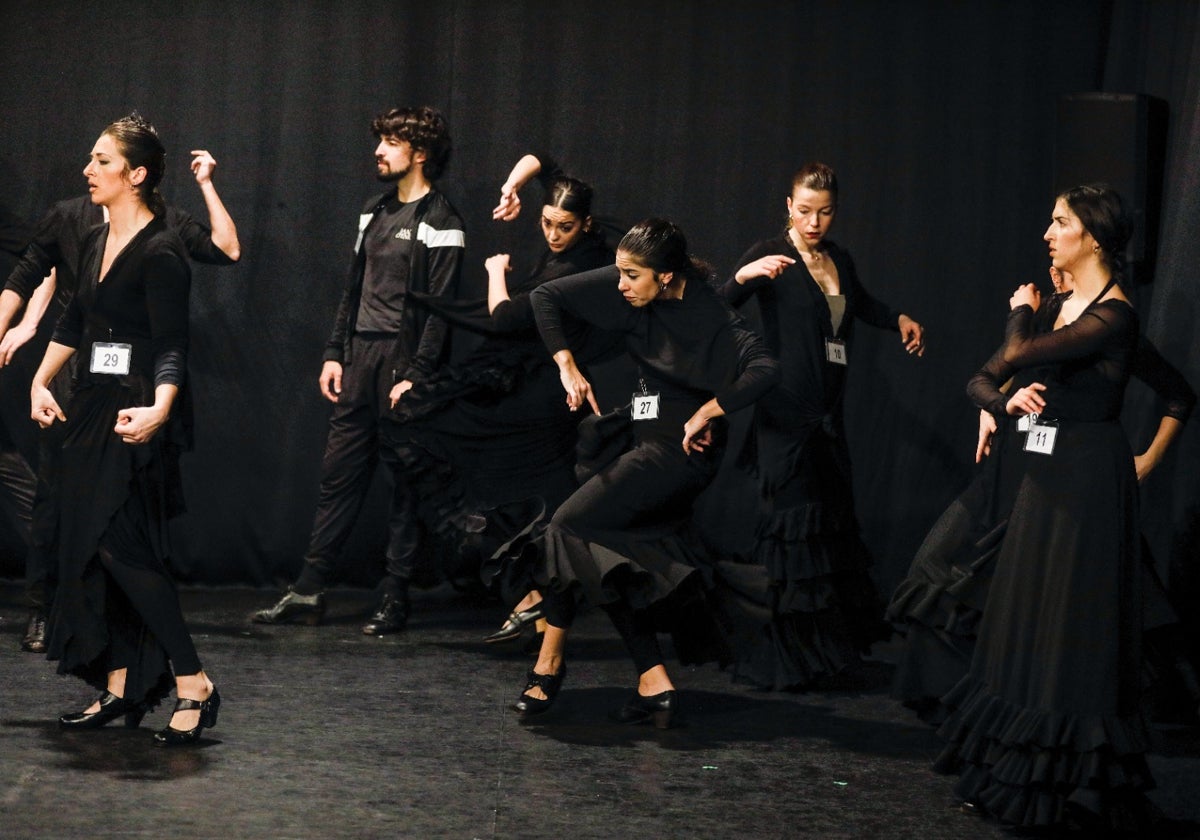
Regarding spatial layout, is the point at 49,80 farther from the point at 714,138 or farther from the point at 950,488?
the point at 950,488

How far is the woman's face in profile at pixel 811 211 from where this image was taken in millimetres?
5406

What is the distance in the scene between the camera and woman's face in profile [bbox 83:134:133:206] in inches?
167

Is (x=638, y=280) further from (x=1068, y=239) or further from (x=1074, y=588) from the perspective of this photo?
(x=1074, y=588)

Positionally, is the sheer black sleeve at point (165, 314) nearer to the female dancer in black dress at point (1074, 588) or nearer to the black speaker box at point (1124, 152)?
the female dancer in black dress at point (1074, 588)

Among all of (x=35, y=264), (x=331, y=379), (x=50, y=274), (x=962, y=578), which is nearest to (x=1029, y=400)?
(x=962, y=578)

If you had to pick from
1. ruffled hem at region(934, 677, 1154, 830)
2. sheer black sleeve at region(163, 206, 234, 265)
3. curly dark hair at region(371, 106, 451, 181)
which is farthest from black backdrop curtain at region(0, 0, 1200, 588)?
ruffled hem at region(934, 677, 1154, 830)

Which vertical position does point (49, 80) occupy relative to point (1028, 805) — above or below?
above

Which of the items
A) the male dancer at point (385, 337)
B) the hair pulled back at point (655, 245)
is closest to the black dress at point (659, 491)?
the hair pulled back at point (655, 245)

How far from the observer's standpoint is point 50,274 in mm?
5074

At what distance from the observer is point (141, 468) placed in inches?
166

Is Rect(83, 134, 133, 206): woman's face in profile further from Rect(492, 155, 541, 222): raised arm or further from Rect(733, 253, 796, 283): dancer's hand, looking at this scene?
Rect(733, 253, 796, 283): dancer's hand

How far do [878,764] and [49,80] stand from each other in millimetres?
4256

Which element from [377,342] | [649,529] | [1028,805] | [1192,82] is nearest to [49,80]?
[377,342]

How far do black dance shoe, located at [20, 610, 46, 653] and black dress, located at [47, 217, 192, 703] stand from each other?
124 cm
